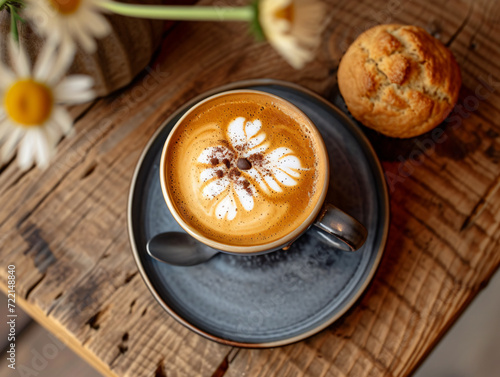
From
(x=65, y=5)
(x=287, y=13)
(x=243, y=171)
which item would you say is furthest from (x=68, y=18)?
(x=243, y=171)

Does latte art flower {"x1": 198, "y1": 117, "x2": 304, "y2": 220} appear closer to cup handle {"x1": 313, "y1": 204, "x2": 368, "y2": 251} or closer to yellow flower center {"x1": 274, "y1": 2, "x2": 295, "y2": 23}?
cup handle {"x1": 313, "y1": 204, "x2": 368, "y2": 251}

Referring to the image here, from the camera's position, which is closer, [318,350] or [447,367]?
[318,350]

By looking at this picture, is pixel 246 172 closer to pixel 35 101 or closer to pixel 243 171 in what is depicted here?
pixel 243 171

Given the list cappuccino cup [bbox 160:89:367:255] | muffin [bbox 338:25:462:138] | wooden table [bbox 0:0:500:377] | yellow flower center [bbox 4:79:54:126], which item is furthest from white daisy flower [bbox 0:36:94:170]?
muffin [bbox 338:25:462:138]

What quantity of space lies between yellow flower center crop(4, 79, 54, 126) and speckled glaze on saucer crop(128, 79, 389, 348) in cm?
34

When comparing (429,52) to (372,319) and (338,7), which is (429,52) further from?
(372,319)

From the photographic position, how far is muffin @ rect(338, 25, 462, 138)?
34.6 inches

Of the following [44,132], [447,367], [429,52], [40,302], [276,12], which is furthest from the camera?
[447,367]

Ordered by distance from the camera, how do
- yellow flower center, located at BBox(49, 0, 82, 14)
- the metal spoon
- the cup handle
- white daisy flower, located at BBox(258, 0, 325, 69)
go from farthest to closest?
the metal spoon
the cup handle
yellow flower center, located at BBox(49, 0, 82, 14)
white daisy flower, located at BBox(258, 0, 325, 69)

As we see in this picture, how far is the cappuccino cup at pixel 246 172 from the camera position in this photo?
31.3 inches

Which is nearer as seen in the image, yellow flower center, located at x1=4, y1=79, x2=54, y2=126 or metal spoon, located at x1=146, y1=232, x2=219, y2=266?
yellow flower center, located at x1=4, y1=79, x2=54, y2=126

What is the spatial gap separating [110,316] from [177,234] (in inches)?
10.8

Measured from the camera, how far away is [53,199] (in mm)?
1028

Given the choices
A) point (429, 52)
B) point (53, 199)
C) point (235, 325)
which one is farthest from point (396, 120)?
point (53, 199)
